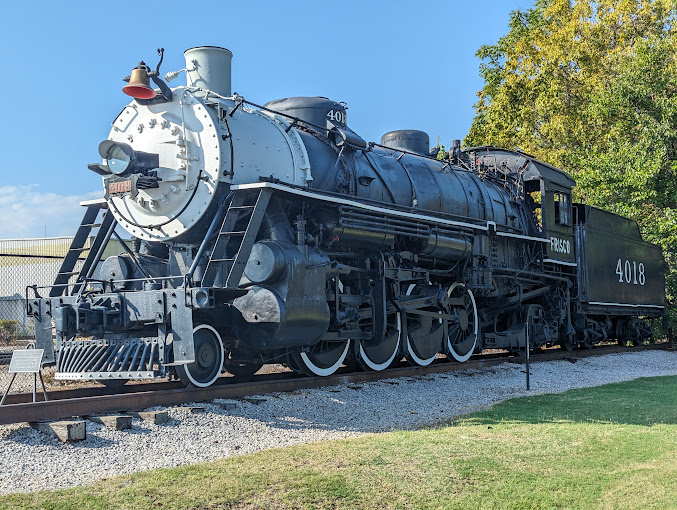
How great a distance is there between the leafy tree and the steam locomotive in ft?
29.1

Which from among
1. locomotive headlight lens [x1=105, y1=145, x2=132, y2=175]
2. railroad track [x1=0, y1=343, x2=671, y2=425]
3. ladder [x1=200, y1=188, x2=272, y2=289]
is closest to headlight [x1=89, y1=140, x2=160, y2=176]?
locomotive headlight lens [x1=105, y1=145, x2=132, y2=175]

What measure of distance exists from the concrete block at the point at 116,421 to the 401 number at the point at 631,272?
45.7 feet

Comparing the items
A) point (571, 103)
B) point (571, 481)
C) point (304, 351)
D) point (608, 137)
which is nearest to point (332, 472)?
point (571, 481)

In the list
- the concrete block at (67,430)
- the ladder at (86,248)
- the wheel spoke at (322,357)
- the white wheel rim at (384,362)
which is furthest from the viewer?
the white wheel rim at (384,362)

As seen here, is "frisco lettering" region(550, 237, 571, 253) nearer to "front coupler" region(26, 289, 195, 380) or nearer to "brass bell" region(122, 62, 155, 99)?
"front coupler" region(26, 289, 195, 380)

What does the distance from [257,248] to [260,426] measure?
197 centimetres

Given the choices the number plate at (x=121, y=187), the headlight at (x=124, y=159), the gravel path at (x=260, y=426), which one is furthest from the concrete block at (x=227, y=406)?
the headlight at (x=124, y=159)

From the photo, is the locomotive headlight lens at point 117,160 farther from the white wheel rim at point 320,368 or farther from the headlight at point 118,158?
the white wheel rim at point 320,368

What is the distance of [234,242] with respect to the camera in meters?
8.09

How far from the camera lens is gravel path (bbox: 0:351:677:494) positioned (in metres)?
4.99

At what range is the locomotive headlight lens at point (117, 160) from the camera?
800cm

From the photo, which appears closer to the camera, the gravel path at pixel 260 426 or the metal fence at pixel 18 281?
the gravel path at pixel 260 426

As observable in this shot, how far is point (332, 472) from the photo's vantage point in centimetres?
486

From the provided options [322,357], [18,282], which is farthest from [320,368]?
[18,282]
